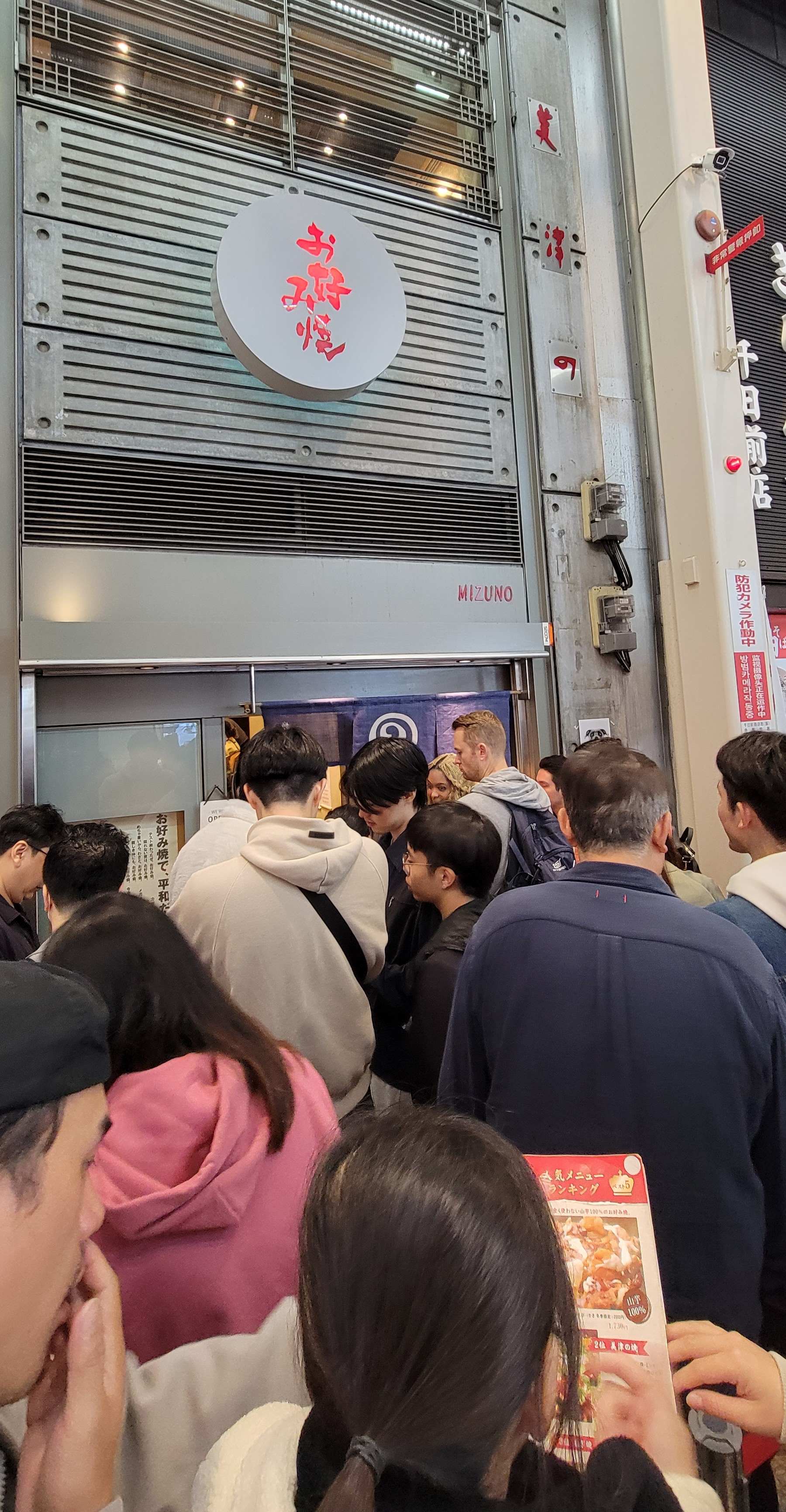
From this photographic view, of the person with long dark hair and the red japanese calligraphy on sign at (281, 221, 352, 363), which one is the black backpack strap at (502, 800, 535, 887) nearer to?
the person with long dark hair

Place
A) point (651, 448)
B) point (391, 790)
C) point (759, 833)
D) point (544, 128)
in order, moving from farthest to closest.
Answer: point (651, 448)
point (544, 128)
point (391, 790)
point (759, 833)

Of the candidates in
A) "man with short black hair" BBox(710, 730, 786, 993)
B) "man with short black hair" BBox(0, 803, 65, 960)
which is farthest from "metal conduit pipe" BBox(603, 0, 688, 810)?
"man with short black hair" BBox(0, 803, 65, 960)

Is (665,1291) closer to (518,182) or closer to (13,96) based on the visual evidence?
(13,96)

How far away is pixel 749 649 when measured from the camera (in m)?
5.12

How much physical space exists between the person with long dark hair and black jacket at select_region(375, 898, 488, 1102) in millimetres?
1139

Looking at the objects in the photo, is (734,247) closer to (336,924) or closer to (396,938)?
(396,938)

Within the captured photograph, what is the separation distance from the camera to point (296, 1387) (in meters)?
0.98

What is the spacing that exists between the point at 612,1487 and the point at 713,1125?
2.47ft

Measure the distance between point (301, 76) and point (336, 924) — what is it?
524 centimetres

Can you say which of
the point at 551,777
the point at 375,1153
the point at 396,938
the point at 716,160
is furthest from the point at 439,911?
the point at 716,160

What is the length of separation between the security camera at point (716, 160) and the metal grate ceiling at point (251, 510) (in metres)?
2.42

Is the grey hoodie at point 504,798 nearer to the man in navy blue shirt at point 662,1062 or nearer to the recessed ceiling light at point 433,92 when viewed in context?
the man in navy blue shirt at point 662,1062

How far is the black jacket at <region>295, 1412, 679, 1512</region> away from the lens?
0.60m

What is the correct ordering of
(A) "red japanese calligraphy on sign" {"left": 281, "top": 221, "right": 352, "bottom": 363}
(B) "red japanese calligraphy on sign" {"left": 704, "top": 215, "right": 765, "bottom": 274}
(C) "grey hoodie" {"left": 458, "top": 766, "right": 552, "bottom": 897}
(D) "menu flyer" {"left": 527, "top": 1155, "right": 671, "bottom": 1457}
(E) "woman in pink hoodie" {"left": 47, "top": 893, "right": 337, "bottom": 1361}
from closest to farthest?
(D) "menu flyer" {"left": 527, "top": 1155, "right": 671, "bottom": 1457} → (E) "woman in pink hoodie" {"left": 47, "top": 893, "right": 337, "bottom": 1361} → (C) "grey hoodie" {"left": 458, "top": 766, "right": 552, "bottom": 897} → (A) "red japanese calligraphy on sign" {"left": 281, "top": 221, "right": 352, "bottom": 363} → (B) "red japanese calligraphy on sign" {"left": 704, "top": 215, "right": 765, "bottom": 274}
